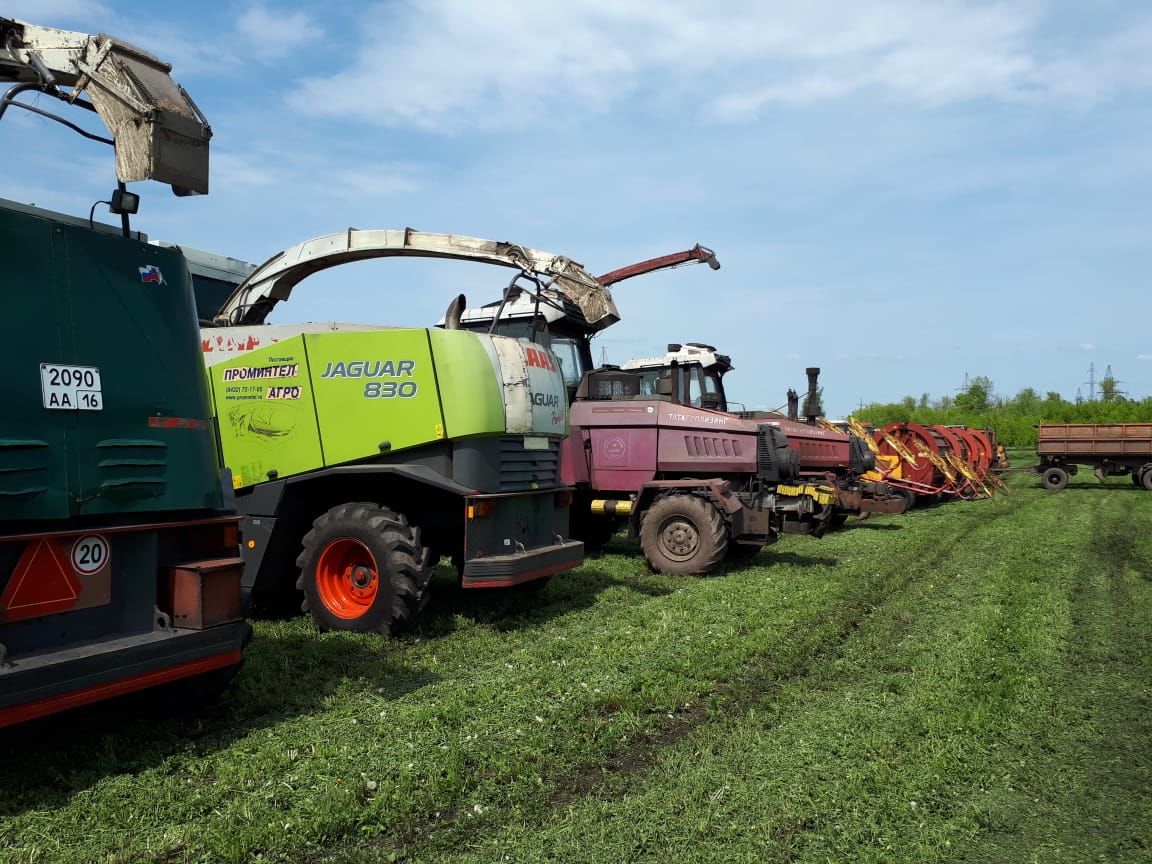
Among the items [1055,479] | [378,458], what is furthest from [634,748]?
[1055,479]

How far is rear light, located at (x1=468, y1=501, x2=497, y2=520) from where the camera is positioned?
687 centimetres

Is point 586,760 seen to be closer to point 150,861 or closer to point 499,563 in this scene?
point 150,861

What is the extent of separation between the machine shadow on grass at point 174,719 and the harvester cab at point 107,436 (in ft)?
1.01

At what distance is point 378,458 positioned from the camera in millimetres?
7145

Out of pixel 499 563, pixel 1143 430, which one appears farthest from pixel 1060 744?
pixel 1143 430

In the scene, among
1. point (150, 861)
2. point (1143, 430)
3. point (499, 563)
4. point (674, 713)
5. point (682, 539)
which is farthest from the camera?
point (1143, 430)

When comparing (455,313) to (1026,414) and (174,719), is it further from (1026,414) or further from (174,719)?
(1026,414)

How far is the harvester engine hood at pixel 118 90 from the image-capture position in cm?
444

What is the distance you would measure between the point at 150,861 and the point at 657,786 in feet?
6.99

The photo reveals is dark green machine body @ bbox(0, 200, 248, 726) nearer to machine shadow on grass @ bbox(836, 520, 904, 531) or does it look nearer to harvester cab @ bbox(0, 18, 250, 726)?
harvester cab @ bbox(0, 18, 250, 726)

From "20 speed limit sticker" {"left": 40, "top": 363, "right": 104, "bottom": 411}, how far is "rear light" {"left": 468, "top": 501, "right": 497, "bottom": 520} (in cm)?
302

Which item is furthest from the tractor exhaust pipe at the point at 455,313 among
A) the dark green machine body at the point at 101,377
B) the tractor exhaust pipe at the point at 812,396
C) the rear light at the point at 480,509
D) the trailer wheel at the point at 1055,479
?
the trailer wheel at the point at 1055,479

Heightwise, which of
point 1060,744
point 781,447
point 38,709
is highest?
point 781,447

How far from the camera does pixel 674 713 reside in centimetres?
521
